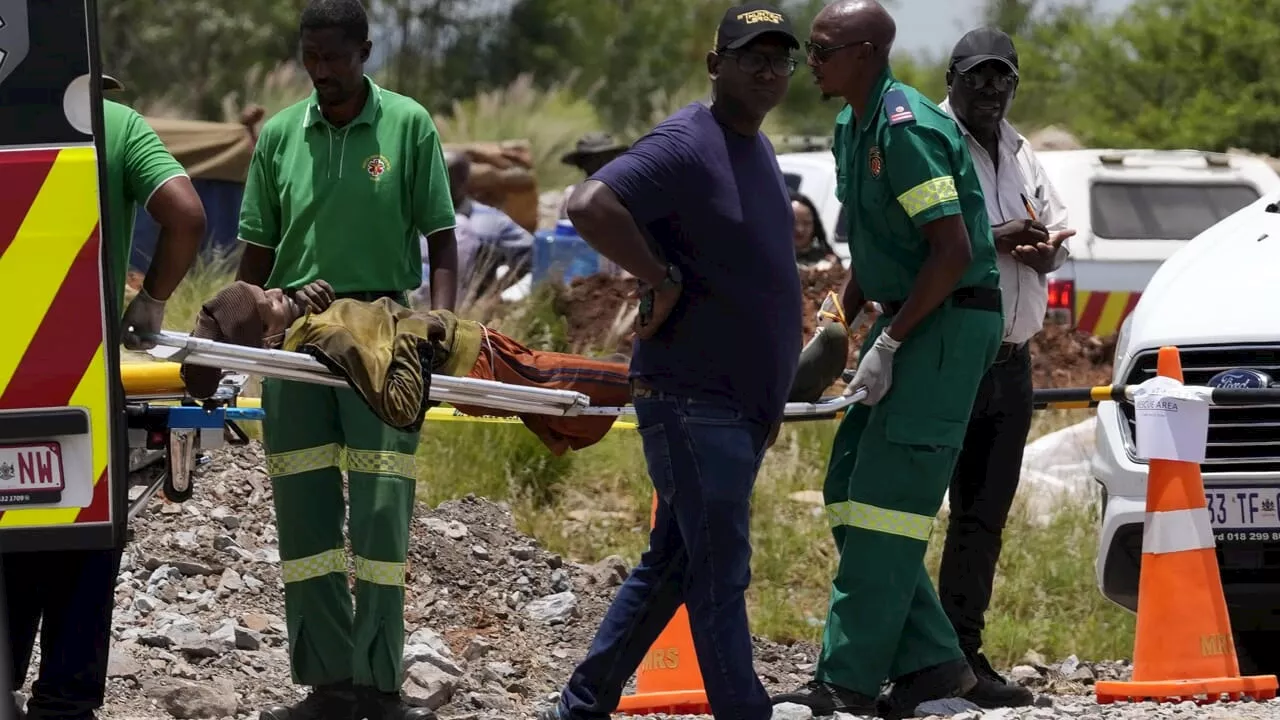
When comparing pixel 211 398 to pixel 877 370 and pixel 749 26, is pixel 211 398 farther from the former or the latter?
pixel 877 370

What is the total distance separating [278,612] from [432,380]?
2.64 metres

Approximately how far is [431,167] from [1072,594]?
4.18 meters

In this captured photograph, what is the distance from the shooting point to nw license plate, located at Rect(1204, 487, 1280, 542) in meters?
6.32

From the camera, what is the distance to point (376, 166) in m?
5.84

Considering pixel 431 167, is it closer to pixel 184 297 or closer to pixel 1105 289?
pixel 184 297

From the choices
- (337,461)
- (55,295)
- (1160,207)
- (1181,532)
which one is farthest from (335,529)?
(1160,207)

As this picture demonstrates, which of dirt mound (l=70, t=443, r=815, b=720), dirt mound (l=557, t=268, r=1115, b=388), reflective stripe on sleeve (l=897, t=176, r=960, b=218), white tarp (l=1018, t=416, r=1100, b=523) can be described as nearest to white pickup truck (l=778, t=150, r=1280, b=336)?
dirt mound (l=557, t=268, r=1115, b=388)

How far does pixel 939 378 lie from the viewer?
5.75 metres

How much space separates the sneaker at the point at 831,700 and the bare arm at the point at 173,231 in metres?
2.13

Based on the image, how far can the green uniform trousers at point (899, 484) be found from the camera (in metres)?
5.75

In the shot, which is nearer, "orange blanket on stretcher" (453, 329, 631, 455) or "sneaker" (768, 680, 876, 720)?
"orange blanket on stretcher" (453, 329, 631, 455)

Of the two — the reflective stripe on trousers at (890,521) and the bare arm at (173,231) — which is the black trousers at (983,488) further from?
the bare arm at (173,231)

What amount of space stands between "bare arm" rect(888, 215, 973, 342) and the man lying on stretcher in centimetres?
Result: 27

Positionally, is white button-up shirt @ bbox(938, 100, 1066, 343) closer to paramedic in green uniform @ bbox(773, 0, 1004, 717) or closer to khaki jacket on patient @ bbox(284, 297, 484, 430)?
paramedic in green uniform @ bbox(773, 0, 1004, 717)
